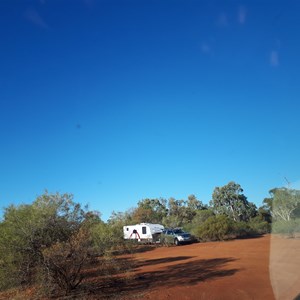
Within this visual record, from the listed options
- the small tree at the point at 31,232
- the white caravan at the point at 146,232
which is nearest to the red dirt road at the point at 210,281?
the small tree at the point at 31,232

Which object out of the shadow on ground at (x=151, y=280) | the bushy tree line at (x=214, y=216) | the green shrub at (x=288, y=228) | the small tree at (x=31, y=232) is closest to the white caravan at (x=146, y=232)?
the bushy tree line at (x=214, y=216)

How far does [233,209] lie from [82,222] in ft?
176

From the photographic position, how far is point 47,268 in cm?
1071

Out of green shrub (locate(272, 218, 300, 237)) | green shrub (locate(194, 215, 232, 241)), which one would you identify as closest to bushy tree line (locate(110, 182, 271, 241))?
green shrub (locate(194, 215, 232, 241))

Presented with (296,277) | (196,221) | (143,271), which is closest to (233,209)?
(196,221)

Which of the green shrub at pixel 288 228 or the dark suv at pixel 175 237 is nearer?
the green shrub at pixel 288 228

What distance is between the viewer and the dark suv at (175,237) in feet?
115

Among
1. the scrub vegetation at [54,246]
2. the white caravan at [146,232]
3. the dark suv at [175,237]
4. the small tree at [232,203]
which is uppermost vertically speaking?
the small tree at [232,203]

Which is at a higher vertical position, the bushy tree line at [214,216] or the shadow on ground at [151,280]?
the bushy tree line at [214,216]

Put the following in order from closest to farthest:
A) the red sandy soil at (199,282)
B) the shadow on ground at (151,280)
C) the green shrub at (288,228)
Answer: the red sandy soil at (199,282)
the shadow on ground at (151,280)
the green shrub at (288,228)

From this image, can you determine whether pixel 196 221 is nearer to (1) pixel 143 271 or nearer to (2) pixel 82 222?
(1) pixel 143 271

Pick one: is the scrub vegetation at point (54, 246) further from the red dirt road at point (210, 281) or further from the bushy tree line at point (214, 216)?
the bushy tree line at point (214, 216)

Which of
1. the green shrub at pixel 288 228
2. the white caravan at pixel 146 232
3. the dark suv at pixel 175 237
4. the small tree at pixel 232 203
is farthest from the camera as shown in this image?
the small tree at pixel 232 203

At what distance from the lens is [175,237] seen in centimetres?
3553
